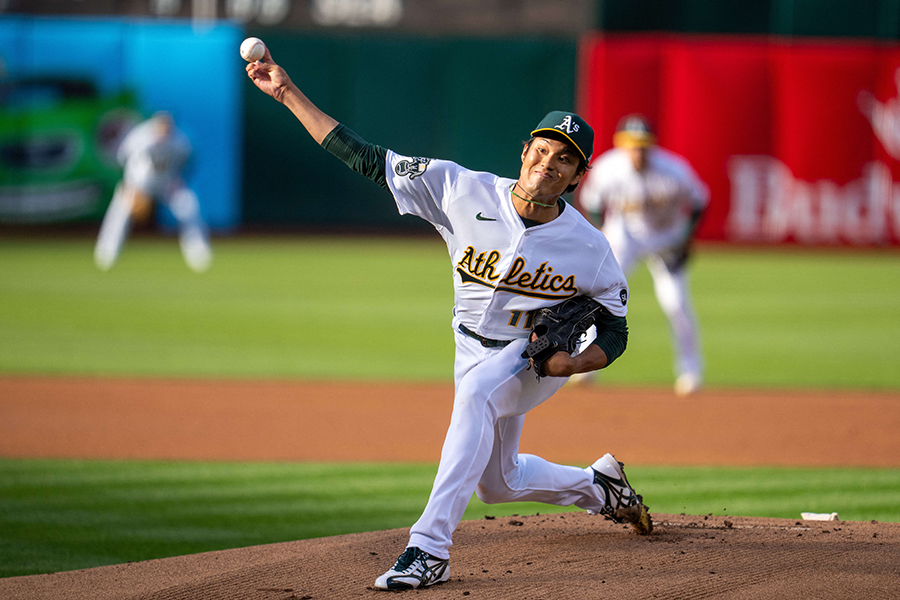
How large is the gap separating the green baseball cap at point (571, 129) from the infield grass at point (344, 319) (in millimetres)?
5404

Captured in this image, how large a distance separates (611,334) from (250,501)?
2.25m

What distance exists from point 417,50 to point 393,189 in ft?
64.9

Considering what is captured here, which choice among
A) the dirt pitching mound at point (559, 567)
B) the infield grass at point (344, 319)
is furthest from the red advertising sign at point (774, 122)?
the dirt pitching mound at point (559, 567)

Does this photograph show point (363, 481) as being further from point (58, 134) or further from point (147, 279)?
point (58, 134)

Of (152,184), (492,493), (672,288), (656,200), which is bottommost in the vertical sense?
(492,493)

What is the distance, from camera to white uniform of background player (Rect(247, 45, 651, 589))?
137 inches

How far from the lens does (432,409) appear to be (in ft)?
24.4

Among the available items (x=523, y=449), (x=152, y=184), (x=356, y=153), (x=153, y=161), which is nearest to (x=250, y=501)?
(x=523, y=449)

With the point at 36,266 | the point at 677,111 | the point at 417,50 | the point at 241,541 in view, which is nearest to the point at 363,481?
the point at 241,541

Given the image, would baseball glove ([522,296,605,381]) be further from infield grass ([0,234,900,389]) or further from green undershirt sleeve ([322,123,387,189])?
infield grass ([0,234,900,389])

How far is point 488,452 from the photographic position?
350cm

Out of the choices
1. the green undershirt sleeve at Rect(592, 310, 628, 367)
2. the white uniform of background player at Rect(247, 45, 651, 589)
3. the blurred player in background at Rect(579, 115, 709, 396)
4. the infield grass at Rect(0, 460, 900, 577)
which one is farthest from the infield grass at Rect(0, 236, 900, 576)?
the green undershirt sleeve at Rect(592, 310, 628, 367)

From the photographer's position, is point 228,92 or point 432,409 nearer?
point 432,409

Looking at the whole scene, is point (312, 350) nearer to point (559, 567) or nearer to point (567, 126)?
point (559, 567)
